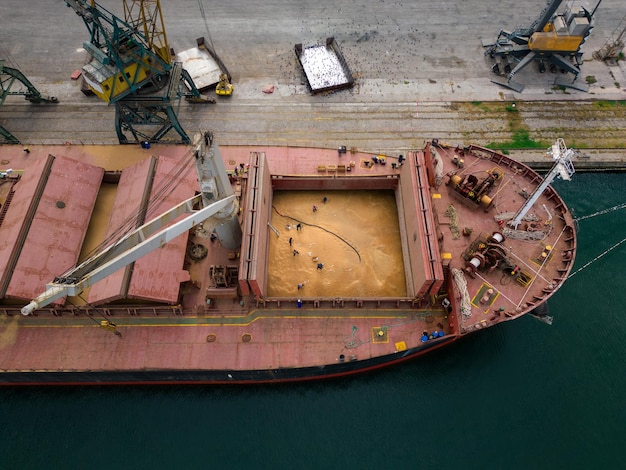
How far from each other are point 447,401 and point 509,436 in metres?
4.82

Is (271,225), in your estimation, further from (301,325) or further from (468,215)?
(468,215)

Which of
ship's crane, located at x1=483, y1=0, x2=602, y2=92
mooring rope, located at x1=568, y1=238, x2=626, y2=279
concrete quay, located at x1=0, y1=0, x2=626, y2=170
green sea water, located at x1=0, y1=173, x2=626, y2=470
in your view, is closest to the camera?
green sea water, located at x1=0, y1=173, x2=626, y2=470

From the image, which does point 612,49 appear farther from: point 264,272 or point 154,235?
point 154,235

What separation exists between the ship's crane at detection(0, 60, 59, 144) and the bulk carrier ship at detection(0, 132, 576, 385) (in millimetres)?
10603

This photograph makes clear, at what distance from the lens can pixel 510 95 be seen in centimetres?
4853

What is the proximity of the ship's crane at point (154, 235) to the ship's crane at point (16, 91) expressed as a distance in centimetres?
2564

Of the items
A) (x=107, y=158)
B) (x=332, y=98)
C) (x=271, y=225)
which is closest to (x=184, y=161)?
(x=107, y=158)

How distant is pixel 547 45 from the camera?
4675cm

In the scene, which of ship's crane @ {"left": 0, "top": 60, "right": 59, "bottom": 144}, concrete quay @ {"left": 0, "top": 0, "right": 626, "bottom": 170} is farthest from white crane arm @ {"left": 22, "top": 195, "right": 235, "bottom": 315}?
ship's crane @ {"left": 0, "top": 60, "right": 59, "bottom": 144}

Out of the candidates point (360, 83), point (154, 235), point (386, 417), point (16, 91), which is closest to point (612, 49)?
point (360, 83)

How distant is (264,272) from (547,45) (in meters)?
39.0

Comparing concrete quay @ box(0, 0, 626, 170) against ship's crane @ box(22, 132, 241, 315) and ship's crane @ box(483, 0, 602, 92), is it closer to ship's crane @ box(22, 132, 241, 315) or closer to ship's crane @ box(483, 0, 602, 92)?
ship's crane @ box(483, 0, 602, 92)

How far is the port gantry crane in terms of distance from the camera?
35341mm

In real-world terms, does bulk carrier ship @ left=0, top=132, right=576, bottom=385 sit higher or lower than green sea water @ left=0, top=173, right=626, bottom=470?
higher
